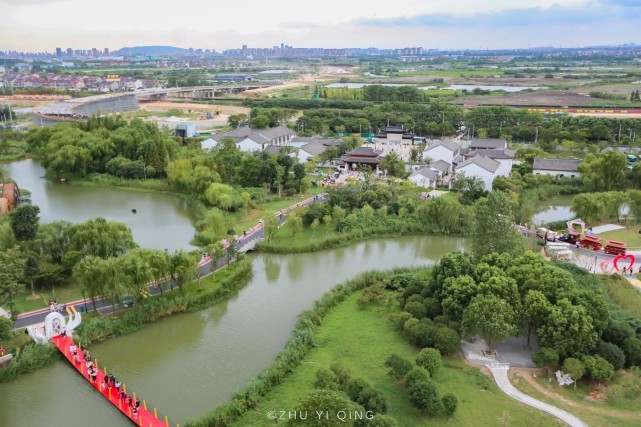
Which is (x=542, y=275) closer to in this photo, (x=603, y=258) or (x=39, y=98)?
(x=603, y=258)

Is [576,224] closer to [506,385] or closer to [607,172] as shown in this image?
[607,172]

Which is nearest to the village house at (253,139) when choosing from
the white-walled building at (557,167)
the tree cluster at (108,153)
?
the tree cluster at (108,153)

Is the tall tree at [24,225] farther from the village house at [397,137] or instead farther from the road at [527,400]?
the village house at [397,137]

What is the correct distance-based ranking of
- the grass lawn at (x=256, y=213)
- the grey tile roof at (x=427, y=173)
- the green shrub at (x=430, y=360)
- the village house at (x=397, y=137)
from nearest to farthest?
the green shrub at (x=430, y=360), the grass lawn at (x=256, y=213), the grey tile roof at (x=427, y=173), the village house at (x=397, y=137)

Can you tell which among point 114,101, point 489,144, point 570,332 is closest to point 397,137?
point 489,144

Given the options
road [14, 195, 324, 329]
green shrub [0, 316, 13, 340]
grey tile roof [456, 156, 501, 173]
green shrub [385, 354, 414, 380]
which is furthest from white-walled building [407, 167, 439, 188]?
green shrub [0, 316, 13, 340]

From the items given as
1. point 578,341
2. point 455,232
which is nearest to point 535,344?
point 578,341
